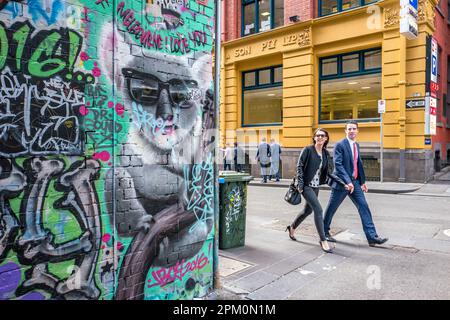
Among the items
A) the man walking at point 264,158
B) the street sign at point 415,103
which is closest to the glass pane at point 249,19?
the man walking at point 264,158

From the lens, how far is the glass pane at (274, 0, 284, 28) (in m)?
17.8

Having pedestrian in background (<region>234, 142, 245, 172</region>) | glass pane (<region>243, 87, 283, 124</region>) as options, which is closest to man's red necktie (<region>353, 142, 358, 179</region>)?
glass pane (<region>243, 87, 283, 124</region>)

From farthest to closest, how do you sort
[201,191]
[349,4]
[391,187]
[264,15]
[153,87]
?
[264,15]
[349,4]
[391,187]
[201,191]
[153,87]

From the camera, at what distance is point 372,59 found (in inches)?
602

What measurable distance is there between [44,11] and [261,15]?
56.8 ft

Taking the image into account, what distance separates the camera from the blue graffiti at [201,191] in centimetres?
379

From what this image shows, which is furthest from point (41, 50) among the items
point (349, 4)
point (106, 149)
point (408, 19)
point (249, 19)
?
point (249, 19)

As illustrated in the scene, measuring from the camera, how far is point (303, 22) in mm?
16281

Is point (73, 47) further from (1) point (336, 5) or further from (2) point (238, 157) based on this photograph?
(2) point (238, 157)

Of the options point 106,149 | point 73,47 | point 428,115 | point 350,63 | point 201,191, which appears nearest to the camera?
point 73,47

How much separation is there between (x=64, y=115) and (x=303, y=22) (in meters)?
15.3
